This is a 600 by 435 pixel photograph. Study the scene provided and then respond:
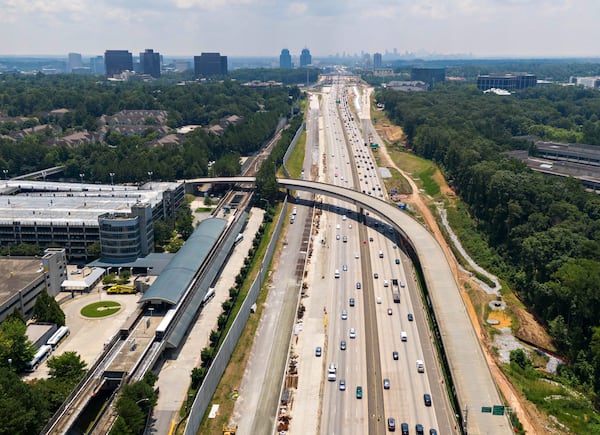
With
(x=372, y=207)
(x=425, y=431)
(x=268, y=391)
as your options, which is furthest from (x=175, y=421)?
(x=372, y=207)

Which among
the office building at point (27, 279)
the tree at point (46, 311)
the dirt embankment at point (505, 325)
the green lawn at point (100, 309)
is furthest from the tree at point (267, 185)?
the tree at point (46, 311)

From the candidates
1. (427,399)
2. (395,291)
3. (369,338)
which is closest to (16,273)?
(369,338)

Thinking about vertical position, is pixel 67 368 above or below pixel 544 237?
below

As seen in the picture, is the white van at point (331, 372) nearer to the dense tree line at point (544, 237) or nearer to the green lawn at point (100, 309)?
the dense tree line at point (544, 237)

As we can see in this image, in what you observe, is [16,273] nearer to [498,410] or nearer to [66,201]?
[66,201]

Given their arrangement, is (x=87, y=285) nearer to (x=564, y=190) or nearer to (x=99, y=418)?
(x=99, y=418)
